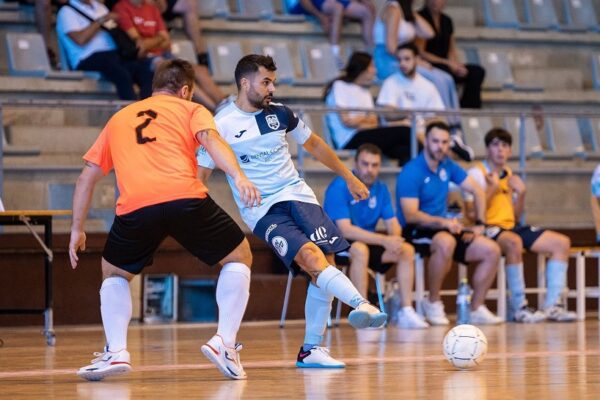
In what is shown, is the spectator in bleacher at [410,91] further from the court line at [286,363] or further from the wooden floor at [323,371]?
the court line at [286,363]

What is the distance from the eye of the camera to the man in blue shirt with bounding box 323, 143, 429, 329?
1035cm

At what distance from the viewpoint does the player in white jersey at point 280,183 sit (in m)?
6.71

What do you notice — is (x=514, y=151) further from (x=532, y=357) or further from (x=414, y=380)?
(x=414, y=380)

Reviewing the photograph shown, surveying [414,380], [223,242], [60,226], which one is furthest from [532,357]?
[60,226]

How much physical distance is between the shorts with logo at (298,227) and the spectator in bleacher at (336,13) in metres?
6.93

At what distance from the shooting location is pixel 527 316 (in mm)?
11211

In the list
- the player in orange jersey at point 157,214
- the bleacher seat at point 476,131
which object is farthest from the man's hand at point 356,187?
the bleacher seat at point 476,131

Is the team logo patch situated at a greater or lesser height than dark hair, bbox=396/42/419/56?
lesser

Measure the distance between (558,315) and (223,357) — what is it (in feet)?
19.5

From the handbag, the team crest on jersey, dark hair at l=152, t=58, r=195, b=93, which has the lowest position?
the team crest on jersey

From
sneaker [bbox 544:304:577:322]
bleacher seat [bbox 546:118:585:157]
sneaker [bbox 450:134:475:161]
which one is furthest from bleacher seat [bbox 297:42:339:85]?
sneaker [bbox 544:304:577:322]

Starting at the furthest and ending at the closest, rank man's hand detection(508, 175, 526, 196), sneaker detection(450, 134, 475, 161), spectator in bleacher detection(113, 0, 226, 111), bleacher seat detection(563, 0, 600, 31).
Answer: bleacher seat detection(563, 0, 600, 31) < sneaker detection(450, 134, 475, 161) < spectator in bleacher detection(113, 0, 226, 111) < man's hand detection(508, 175, 526, 196)

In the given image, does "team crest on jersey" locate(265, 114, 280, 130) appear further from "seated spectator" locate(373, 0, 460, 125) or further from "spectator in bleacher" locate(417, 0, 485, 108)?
"spectator in bleacher" locate(417, 0, 485, 108)

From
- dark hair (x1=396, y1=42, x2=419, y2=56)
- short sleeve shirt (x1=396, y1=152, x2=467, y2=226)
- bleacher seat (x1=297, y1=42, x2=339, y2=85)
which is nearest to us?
short sleeve shirt (x1=396, y1=152, x2=467, y2=226)
